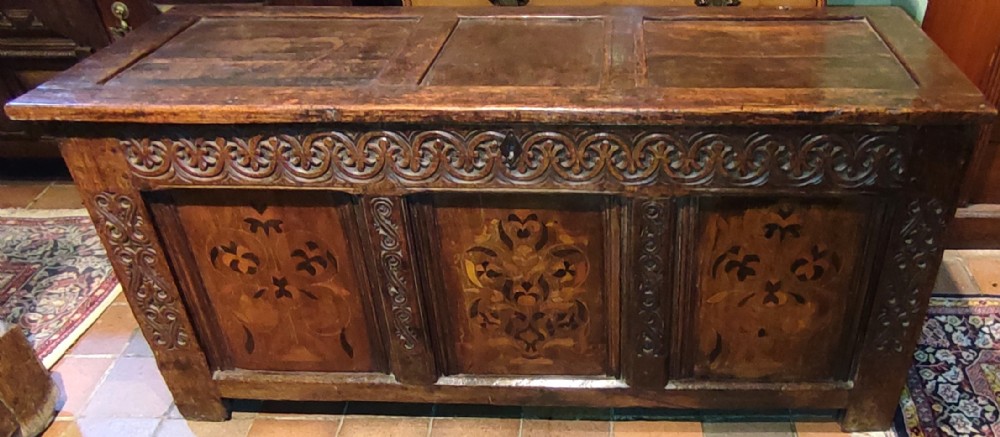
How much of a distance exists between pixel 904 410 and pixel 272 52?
1.41 metres

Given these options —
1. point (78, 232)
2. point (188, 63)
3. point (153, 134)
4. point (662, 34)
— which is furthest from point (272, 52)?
point (78, 232)

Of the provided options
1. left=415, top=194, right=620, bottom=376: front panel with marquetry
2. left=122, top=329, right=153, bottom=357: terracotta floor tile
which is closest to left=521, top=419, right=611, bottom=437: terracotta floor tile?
left=415, top=194, right=620, bottom=376: front panel with marquetry

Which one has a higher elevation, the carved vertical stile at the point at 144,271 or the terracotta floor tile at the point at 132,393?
the carved vertical stile at the point at 144,271

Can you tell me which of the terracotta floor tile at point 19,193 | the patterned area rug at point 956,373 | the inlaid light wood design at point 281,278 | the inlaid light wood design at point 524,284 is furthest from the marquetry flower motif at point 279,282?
the terracotta floor tile at point 19,193

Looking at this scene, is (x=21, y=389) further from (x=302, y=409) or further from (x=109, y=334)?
(x=302, y=409)

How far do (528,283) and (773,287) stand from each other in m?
0.43

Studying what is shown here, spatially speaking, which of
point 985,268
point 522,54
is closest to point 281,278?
point 522,54

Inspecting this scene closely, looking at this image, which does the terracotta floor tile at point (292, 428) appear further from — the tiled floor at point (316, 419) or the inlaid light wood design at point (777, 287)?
the inlaid light wood design at point (777, 287)

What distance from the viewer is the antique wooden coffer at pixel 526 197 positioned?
124cm

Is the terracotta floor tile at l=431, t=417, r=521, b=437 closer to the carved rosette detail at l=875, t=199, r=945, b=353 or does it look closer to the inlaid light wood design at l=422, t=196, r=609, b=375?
the inlaid light wood design at l=422, t=196, r=609, b=375

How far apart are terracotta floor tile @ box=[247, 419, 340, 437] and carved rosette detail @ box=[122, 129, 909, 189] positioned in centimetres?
61

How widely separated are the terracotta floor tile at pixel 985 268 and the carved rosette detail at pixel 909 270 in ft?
2.28

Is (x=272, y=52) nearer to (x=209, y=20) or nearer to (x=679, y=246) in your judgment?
(x=209, y=20)

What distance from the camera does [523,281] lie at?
4.75 feet
